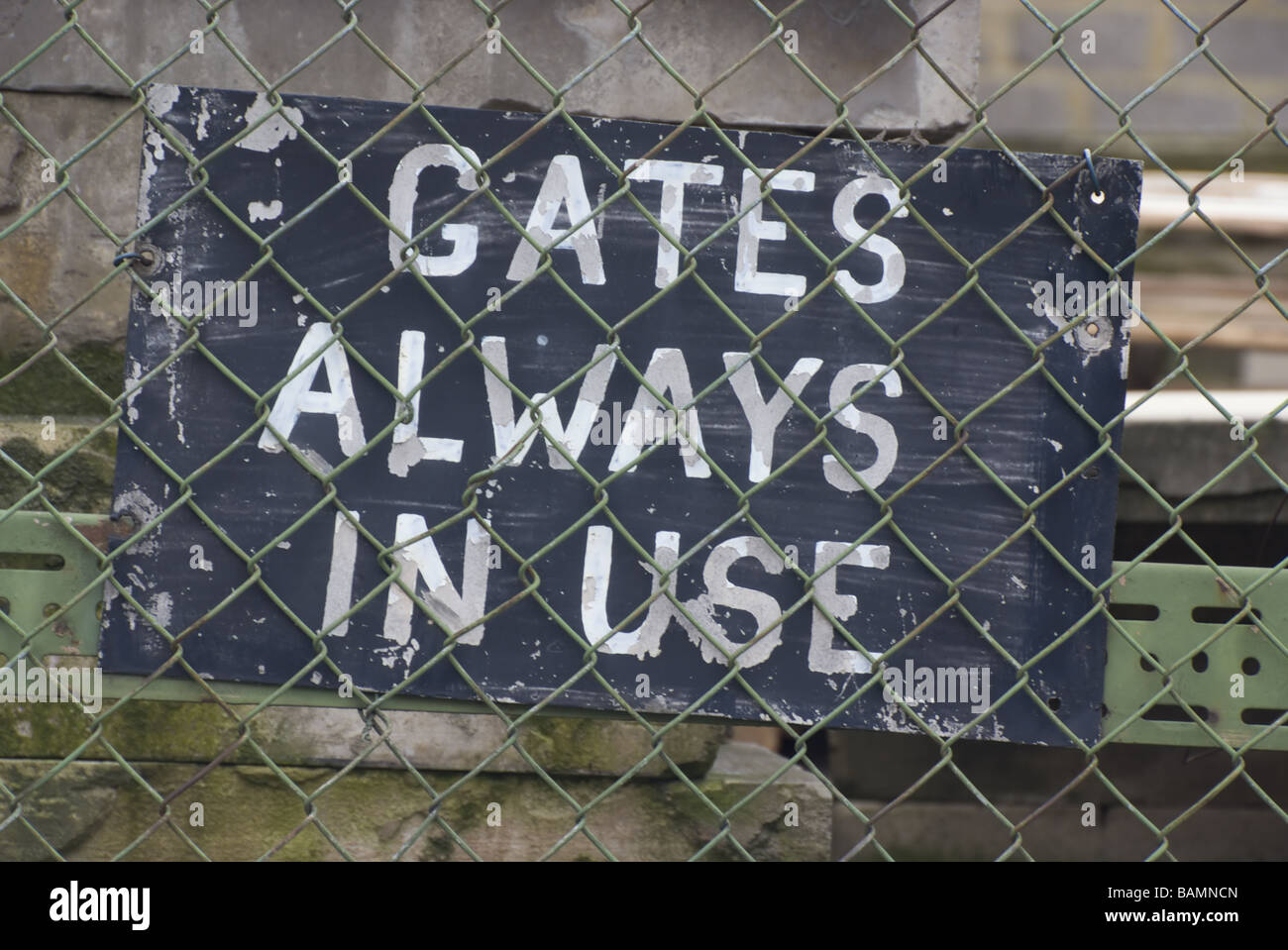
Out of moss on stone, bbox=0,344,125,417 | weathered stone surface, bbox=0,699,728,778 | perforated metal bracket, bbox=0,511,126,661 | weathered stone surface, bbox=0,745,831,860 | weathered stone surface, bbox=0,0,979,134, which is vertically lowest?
weathered stone surface, bbox=0,745,831,860

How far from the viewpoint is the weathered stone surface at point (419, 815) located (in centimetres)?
189

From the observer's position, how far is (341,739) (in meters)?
1.95

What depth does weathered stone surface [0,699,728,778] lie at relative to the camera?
1849 mm

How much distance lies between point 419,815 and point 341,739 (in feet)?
0.68

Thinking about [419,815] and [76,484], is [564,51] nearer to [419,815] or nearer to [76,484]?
[76,484]

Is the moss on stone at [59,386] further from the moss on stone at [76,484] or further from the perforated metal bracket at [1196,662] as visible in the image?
the perforated metal bracket at [1196,662]

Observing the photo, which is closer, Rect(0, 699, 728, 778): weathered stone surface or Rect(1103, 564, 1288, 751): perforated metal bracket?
Rect(1103, 564, 1288, 751): perforated metal bracket

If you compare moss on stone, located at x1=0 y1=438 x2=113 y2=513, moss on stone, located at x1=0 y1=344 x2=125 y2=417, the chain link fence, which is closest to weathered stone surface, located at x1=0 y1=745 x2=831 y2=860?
the chain link fence

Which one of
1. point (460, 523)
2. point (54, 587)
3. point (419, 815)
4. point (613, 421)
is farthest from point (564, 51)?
point (419, 815)

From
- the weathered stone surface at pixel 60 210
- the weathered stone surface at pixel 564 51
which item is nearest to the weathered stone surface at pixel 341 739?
the weathered stone surface at pixel 60 210

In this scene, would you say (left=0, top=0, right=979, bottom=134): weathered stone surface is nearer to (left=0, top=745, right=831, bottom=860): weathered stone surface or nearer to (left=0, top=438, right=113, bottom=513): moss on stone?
(left=0, top=438, right=113, bottom=513): moss on stone

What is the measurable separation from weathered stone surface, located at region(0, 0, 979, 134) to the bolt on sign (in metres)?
0.37
